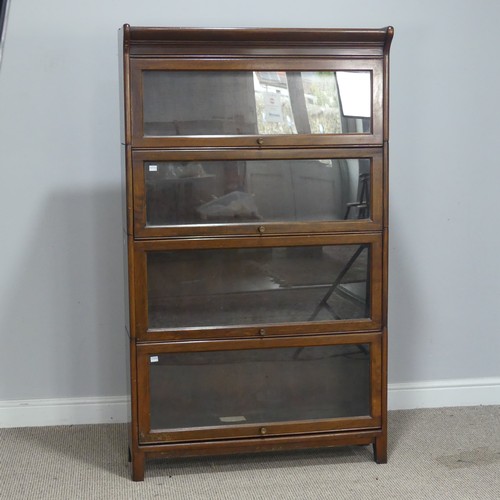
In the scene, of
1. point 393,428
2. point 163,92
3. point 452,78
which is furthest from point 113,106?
point 393,428

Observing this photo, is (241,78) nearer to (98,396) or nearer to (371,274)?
(371,274)

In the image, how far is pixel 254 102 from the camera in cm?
252

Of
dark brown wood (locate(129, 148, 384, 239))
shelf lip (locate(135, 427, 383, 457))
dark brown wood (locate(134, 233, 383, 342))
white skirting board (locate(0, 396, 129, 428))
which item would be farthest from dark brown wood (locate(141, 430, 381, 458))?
dark brown wood (locate(129, 148, 384, 239))

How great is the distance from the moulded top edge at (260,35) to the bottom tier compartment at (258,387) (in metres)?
0.92

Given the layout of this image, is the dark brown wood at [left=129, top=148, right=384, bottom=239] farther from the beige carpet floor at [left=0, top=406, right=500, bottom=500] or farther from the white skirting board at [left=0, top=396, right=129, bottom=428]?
the white skirting board at [left=0, top=396, right=129, bottom=428]

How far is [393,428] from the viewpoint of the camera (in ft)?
10.0

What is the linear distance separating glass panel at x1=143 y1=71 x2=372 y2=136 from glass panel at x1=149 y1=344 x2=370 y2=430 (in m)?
0.70

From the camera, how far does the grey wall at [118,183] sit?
2955 mm

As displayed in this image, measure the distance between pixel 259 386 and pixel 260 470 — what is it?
0.28 metres

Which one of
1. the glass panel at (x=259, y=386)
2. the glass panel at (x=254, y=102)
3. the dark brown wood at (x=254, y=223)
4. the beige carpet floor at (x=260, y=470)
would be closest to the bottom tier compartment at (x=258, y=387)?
the glass panel at (x=259, y=386)

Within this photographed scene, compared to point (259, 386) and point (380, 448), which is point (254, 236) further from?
point (380, 448)

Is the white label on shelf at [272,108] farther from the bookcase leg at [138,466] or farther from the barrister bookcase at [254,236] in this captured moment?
the bookcase leg at [138,466]

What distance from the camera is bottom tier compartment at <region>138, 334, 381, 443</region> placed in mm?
2596

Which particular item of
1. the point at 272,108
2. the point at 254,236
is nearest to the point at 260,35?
the point at 272,108
